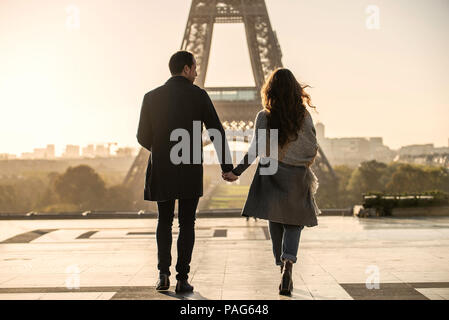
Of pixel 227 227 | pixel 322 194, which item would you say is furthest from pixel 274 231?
pixel 322 194

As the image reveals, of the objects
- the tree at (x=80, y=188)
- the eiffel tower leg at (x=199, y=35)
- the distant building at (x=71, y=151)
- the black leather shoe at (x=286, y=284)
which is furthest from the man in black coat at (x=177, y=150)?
the distant building at (x=71, y=151)

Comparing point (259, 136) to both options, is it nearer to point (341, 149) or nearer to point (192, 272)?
point (192, 272)

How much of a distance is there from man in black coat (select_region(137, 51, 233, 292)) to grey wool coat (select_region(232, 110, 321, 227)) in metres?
0.27

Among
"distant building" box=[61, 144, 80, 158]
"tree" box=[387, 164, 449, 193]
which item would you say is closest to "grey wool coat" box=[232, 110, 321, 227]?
"tree" box=[387, 164, 449, 193]

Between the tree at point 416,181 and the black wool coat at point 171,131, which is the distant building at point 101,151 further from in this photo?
the black wool coat at point 171,131

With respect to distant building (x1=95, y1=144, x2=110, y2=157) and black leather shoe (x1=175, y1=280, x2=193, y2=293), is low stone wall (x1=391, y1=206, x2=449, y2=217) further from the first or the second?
distant building (x1=95, y1=144, x2=110, y2=157)

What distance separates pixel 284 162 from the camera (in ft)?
17.4

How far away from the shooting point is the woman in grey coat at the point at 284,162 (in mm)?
5246

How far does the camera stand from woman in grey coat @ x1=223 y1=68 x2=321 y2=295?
5246 mm

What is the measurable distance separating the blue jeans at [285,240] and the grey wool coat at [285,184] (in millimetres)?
92

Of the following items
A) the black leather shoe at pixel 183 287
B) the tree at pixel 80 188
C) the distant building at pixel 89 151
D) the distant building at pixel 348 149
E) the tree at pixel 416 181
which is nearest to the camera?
the black leather shoe at pixel 183 287

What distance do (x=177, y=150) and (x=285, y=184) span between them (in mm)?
916

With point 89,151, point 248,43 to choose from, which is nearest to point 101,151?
point 89,151

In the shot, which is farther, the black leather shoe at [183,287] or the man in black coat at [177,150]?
the man in black coat at [177,150]
